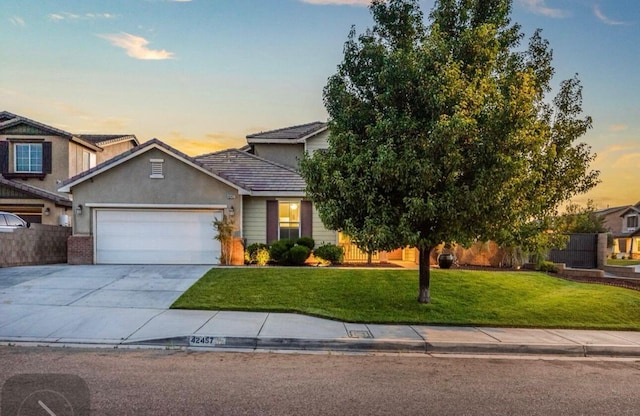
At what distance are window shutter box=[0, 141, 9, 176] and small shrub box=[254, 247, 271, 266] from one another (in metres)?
17.6

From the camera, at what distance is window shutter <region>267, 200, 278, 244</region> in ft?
59.1

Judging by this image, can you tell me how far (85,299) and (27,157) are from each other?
17.9m

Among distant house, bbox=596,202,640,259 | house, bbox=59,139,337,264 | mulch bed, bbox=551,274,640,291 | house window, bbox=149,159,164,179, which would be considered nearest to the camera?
mulch bed, bbox=551,274,640,291

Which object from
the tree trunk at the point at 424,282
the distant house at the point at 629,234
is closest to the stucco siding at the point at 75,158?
the tree trunk at the point at 424,282

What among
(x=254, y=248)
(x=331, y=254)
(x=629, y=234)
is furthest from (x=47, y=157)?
(x=629, y=234)

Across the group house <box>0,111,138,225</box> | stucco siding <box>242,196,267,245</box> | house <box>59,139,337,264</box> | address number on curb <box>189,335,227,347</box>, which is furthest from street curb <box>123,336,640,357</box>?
house <box>0,111,138,225</box>

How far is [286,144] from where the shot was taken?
22391 mm

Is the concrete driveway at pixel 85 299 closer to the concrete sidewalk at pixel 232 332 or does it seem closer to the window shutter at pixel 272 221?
the concrete sidewalk at pixel 232 332

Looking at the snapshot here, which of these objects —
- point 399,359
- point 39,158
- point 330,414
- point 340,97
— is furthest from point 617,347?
point 39,158

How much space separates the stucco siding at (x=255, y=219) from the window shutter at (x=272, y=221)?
0.47 ft

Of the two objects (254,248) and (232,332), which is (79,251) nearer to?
(254,248)

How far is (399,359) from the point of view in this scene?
6.96 m

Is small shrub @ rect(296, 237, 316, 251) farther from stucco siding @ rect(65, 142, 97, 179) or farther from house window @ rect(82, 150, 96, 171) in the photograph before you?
house window @ rect(82, 150, 96, 171)

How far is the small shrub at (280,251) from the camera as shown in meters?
16.2
